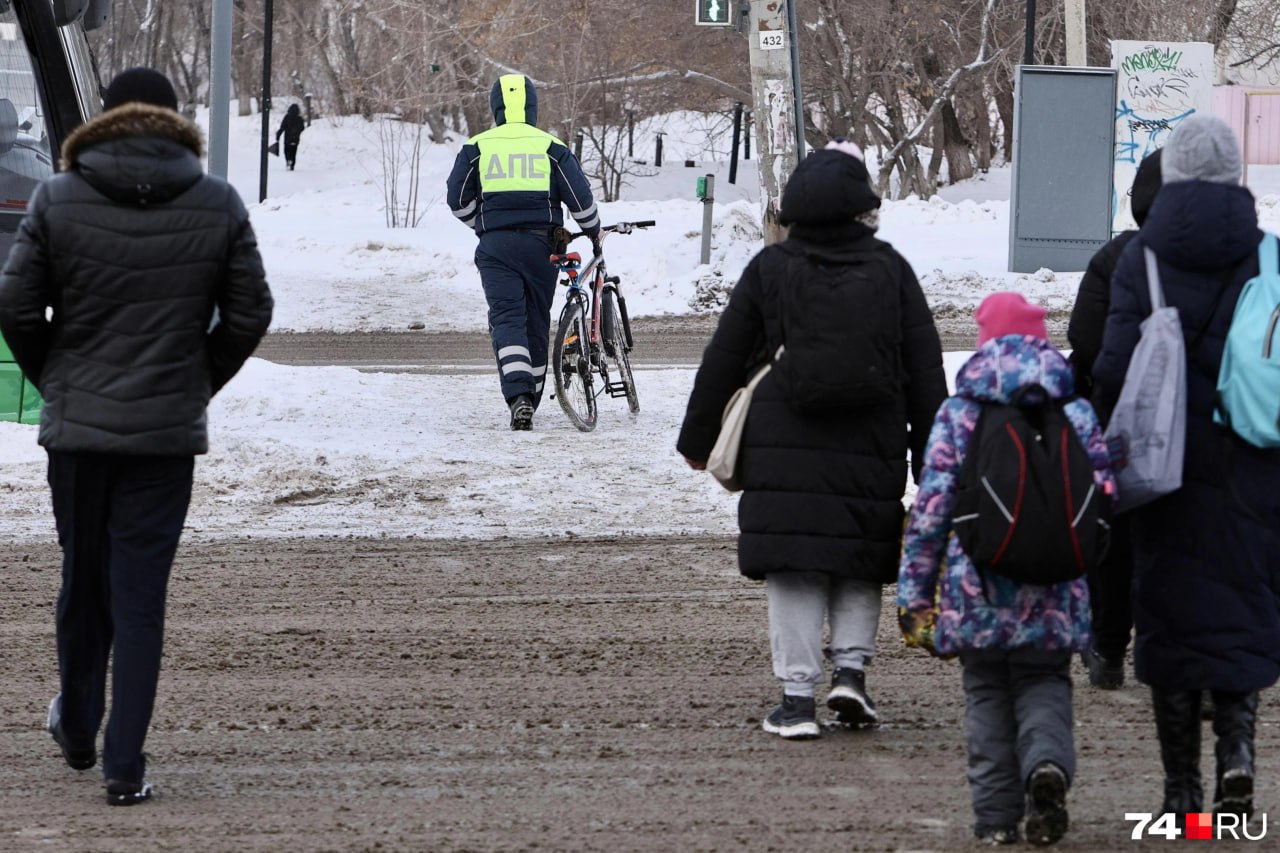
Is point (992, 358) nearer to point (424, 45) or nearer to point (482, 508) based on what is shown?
point (482, 508)

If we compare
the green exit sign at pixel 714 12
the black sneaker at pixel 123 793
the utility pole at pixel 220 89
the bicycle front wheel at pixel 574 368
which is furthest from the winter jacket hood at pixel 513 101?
the black sneaker at pixel 123 793

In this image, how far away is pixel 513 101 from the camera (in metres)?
10.9

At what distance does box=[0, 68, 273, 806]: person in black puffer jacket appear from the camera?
446 centimetres

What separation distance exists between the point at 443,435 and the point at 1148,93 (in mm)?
12418

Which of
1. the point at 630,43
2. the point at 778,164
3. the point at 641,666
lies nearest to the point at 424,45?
the point at 630,43

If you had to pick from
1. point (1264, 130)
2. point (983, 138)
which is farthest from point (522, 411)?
point (1264, 130)

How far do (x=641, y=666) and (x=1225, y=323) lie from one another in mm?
2523

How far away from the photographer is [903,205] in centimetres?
2547

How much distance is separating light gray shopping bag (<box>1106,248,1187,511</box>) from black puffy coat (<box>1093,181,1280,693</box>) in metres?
0.06

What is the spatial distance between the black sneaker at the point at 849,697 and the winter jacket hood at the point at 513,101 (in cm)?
634

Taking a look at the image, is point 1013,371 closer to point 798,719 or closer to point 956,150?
point 798,719

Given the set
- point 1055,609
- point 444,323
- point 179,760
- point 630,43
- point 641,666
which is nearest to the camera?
point 1055,609

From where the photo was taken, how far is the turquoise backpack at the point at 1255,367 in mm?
4098

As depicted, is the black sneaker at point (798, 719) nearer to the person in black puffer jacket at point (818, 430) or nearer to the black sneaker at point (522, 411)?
the person in black puffer jacket at point (818, 430)
